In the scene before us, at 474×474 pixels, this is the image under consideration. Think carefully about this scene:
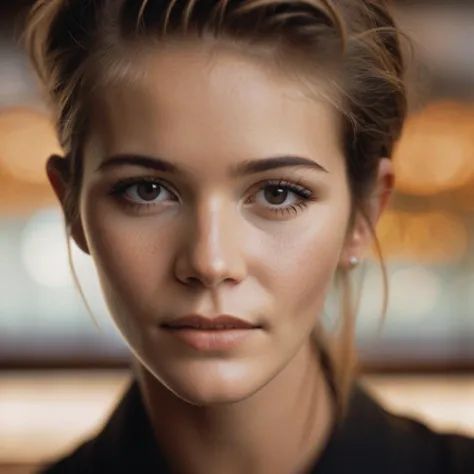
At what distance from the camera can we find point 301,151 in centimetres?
47

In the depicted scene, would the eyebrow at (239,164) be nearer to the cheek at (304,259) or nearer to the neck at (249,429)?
the cheek at (304,259)

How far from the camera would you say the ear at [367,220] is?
55 cm

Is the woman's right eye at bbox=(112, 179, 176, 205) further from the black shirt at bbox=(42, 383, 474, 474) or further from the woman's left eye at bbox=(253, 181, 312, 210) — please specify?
the black shirt at bbox=(42, 383, 474, 474)

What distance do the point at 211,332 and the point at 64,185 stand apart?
158mm

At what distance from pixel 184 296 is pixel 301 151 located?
97 mm

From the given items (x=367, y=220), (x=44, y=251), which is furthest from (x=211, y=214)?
(x=44, y=251)

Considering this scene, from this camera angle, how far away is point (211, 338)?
0.46m

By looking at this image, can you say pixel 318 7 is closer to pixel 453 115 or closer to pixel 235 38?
pixel 235 38

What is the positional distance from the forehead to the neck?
0.17 meters

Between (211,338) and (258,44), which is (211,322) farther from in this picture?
(258,44)

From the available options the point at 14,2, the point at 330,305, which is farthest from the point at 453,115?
the point at 330,305

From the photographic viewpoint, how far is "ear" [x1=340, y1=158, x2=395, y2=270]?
0.55 m

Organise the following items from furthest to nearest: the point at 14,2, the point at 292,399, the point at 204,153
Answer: the point at 14,2 → the point at 292,399 → the point at 204,153

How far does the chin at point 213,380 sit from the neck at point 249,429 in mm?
87
